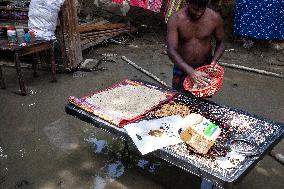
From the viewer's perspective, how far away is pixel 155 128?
2682 millimetres

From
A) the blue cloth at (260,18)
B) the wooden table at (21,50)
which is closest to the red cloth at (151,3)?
the blue cloth at (260,18)

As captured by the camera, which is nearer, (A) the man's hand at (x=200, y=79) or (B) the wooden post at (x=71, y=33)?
(A) the man's hand at (x=200, y=79)

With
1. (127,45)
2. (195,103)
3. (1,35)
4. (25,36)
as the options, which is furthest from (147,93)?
(127,45)

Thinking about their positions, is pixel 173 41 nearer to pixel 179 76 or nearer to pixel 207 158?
pixel 179 76

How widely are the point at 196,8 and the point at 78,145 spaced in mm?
2181

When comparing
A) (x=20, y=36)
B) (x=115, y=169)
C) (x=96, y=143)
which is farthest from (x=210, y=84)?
(x=20, y=36)

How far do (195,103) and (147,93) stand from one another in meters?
0.51

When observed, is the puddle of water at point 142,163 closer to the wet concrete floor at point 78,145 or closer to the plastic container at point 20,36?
the wet concrete floor at point 78,145

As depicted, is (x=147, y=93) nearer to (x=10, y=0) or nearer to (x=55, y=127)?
(x=55, y=127)

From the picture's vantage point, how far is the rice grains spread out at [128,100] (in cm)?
298

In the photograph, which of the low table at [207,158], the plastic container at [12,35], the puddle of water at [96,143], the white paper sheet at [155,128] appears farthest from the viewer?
the plastic container at [12,35]

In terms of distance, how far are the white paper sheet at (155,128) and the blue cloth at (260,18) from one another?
5.09m

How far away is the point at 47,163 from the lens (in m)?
3.72

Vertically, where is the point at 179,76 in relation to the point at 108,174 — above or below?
above
